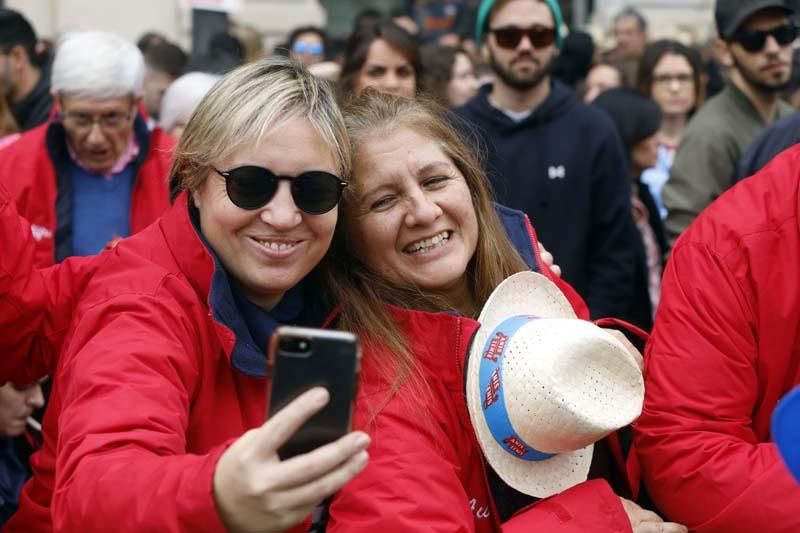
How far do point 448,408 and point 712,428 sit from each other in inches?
23.7

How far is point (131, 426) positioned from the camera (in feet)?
6.89

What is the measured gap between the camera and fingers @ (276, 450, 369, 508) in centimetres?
177

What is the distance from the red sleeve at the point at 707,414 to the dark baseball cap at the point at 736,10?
3196 millimetres

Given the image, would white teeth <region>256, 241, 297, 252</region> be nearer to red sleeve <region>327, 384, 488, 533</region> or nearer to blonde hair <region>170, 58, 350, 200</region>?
blonde hair <region>170, 58, 350, 200</region>

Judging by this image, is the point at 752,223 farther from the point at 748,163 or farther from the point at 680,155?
the point at 680,155

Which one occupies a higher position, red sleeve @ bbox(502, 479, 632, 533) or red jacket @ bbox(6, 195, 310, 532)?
red jacket @ bbox(6, 195, 310, 532)

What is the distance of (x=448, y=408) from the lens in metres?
2.69

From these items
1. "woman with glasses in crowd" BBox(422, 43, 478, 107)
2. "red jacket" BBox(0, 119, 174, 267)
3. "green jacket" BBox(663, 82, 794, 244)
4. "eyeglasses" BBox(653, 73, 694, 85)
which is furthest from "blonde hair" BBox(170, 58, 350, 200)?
"eyeglasses" BBox(653, 73, 694, 85)

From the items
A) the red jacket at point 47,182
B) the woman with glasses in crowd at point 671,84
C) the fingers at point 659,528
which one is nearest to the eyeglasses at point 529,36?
the red jacket at point 47,182

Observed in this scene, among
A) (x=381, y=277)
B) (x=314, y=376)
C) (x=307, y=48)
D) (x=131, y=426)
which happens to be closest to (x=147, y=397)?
(x=131, y=426)

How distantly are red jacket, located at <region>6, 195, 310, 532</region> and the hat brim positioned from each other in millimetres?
489

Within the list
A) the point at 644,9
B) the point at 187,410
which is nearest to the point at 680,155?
the point at 187,410

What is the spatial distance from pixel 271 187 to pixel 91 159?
2.50 m

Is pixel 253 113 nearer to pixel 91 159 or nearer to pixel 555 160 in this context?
pixel 91 159
